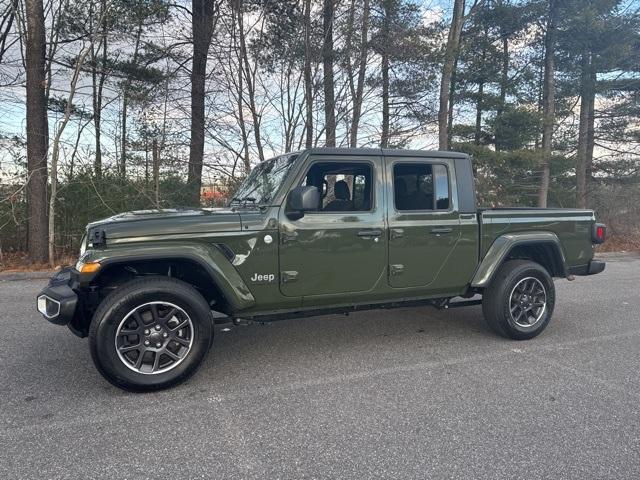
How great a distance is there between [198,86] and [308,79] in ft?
9.40

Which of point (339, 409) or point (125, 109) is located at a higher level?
point (125, 109)

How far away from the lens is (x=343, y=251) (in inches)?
150

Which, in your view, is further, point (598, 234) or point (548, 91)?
point (548, 91)

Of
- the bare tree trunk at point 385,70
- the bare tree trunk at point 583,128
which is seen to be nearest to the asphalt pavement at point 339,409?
the bare tree trunk at point 385,70

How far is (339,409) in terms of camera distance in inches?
119

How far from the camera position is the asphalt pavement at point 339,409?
7.92ft

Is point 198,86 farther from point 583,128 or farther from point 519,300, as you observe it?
point 583,128

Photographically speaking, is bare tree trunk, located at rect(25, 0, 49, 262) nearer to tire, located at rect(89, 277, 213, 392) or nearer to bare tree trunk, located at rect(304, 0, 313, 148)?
bare tree trunk, located at rect(304, 0, 313, 148)

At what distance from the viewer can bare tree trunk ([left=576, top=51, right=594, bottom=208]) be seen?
16578mm

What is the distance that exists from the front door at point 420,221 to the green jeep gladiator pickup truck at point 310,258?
0.01 meters

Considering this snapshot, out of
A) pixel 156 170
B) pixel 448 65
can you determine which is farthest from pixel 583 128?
pixel 156 170

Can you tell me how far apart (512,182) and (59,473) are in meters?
16.2

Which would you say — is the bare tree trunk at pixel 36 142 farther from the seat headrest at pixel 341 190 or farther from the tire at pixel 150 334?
the seat headrest at pixel 341 190

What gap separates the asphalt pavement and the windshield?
4.84 feet
